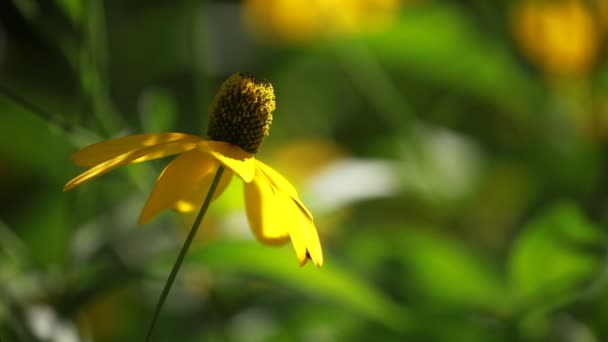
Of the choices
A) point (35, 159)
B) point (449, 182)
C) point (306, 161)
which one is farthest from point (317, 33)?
Answer: point (35, 159)

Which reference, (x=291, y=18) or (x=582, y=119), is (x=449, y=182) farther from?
(x=291, y=18)

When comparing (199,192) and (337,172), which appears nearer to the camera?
(199,192)

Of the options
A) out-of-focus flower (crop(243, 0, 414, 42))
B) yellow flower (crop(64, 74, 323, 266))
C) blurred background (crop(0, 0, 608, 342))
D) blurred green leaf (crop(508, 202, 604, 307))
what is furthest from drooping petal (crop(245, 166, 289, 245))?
out-of-focus flower (crop(243, 0, 414, 42))

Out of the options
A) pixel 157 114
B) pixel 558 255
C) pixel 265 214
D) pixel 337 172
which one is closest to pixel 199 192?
pixel 265 214

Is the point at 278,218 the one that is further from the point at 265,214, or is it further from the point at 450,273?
the point at 450,273

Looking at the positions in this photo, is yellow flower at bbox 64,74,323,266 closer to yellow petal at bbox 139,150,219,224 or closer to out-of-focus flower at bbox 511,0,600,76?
yellow petal at bbox 139,150,219,224

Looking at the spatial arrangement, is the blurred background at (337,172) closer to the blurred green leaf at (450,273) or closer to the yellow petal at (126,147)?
the blurred green leaf at (450,273)
